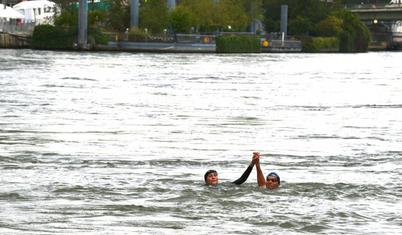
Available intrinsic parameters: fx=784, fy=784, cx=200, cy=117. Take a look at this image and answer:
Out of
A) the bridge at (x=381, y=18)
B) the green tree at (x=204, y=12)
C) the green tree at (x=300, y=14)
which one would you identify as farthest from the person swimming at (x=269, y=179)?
the bridge at (x=381, y=18)

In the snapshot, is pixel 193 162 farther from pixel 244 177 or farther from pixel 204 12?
pixel 204 12

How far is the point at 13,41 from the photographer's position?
75562mm

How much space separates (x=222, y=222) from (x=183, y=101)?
55.4 feet

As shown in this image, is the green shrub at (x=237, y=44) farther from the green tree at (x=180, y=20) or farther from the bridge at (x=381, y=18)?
the bridge at (x=381, y=18)

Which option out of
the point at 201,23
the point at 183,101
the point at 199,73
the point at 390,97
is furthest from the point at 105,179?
the point at 201,23

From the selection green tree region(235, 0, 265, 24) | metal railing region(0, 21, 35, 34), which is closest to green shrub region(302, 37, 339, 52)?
green tree region(235, 0, 265, 24)

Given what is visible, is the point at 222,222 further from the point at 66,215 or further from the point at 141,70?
the point at 141,70

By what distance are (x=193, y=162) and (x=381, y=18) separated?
395ft

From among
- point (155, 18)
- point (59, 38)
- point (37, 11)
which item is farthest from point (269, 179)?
point (37, 11)

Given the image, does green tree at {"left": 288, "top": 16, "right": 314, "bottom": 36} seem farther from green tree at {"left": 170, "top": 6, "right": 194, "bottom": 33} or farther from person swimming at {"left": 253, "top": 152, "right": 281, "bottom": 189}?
person swimming at {"left": 253, "top": 152, "right": 281, "bottom": 189}

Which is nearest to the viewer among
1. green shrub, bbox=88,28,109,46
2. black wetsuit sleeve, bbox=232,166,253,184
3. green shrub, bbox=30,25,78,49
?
black wetsuit sleeve, bbox=232,166,253,184

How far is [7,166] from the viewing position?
45.1 feet

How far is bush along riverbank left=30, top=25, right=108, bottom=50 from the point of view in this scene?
75812mm

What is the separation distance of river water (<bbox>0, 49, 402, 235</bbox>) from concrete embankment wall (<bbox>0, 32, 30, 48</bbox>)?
46464mm
